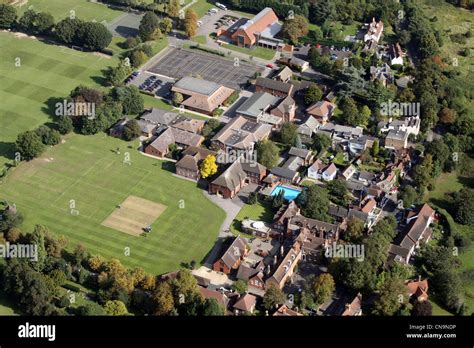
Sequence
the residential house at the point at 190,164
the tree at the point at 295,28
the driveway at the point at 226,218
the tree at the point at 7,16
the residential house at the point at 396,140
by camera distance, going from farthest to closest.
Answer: the tree at the point at 7,16, the tree at the point at 295,28, the residential house at the point at 396,140, the residential house at the point at 190,164, the driveway at the point at 226,218

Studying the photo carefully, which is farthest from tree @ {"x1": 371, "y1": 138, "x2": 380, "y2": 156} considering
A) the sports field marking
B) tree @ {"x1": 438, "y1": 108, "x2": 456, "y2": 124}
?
the sports field marking

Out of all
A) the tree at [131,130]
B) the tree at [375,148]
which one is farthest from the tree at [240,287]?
the tree at [131,130]

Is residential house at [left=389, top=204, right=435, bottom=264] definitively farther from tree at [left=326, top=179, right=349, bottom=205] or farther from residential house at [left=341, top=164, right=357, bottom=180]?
residential house at [left=341, top=164, right=357, bottom=180]

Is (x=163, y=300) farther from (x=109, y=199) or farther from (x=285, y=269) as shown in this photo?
(x=109, y=199)

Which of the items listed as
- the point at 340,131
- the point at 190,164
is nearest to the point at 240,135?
the point at 190,164

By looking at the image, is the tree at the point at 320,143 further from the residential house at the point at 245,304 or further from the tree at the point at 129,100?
the residential house at the point at 245,304

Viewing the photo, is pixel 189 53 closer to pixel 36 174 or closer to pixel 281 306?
pixel 36 174
